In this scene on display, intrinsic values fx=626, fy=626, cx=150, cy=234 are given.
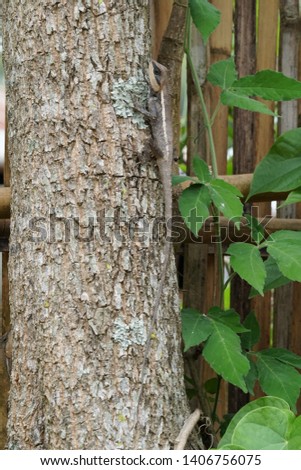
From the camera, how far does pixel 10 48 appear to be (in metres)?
1.63

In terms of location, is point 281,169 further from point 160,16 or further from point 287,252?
point 160,16

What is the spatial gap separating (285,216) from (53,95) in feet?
3.87

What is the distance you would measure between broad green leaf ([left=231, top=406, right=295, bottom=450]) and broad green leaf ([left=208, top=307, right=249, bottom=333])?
0.38 meters

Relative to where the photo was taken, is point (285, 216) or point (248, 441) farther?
point (285, 216)

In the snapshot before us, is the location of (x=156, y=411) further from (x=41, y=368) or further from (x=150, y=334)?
(x=41, y=368)

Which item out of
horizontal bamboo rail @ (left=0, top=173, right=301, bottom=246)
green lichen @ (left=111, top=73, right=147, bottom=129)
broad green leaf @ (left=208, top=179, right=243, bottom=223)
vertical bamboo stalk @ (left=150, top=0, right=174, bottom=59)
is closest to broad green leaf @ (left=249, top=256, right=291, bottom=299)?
horizontal bamboo rail @ (left=0, top=173, right=301, bottom=246)

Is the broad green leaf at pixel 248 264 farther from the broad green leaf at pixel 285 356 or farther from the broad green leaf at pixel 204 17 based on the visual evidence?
the broad green leaf at pixel 204 17

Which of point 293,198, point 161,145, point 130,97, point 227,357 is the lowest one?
point 227,357

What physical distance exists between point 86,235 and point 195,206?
0.33m

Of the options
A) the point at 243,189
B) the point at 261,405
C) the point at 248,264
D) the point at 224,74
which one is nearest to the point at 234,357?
the point at 261,405

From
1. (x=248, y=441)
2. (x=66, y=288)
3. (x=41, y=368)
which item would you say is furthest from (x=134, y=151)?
(x=248, y=441)

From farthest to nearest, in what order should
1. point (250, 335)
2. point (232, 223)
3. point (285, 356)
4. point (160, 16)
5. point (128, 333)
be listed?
point (160, 16)
point (232, 223)
point (250, 335)
point (285, 356)
point (128, 333)

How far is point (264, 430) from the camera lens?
4.53ft

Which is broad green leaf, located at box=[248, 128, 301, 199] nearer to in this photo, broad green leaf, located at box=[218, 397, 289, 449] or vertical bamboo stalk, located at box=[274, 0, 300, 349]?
vertical bamboo stalk, located at box=[274, 0, 300, 349]
